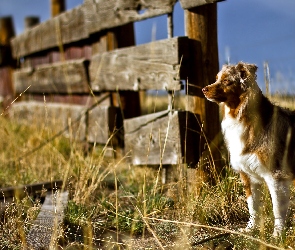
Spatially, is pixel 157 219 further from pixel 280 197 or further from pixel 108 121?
pixel 108 121

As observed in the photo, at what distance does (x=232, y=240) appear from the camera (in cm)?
313

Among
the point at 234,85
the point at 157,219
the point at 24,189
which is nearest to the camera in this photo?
the point at 157,219

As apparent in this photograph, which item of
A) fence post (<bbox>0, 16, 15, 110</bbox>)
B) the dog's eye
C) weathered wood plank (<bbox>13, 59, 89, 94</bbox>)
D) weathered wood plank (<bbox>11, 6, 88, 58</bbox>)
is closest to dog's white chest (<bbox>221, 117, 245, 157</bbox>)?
the dog's eye

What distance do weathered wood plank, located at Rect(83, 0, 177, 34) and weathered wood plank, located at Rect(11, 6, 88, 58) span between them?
307 millimetres

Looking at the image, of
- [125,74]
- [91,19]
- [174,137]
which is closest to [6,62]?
[91,19]

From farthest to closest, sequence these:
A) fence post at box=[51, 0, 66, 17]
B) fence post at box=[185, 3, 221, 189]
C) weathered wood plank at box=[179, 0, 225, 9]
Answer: fence post at box=[51, 0, 66, 17] < fence post at box=[185, 3, 221, 189] < weathered wood plank at box=[179, 0, 225, 9]

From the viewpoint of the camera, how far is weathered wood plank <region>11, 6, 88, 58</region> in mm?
6598

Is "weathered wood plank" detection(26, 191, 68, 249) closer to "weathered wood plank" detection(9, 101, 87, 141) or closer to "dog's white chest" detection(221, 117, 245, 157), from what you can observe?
"dog's white chest" detection(221, 117, 245, 157)

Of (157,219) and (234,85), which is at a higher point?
(234,85)

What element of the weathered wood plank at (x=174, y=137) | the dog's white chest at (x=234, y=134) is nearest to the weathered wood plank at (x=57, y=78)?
the weathered wood plank at (x=174, y=137)

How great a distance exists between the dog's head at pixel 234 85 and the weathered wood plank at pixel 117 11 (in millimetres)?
1516

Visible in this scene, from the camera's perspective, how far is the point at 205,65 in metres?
4.12

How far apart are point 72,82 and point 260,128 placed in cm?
417

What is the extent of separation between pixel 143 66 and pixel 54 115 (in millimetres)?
1874
